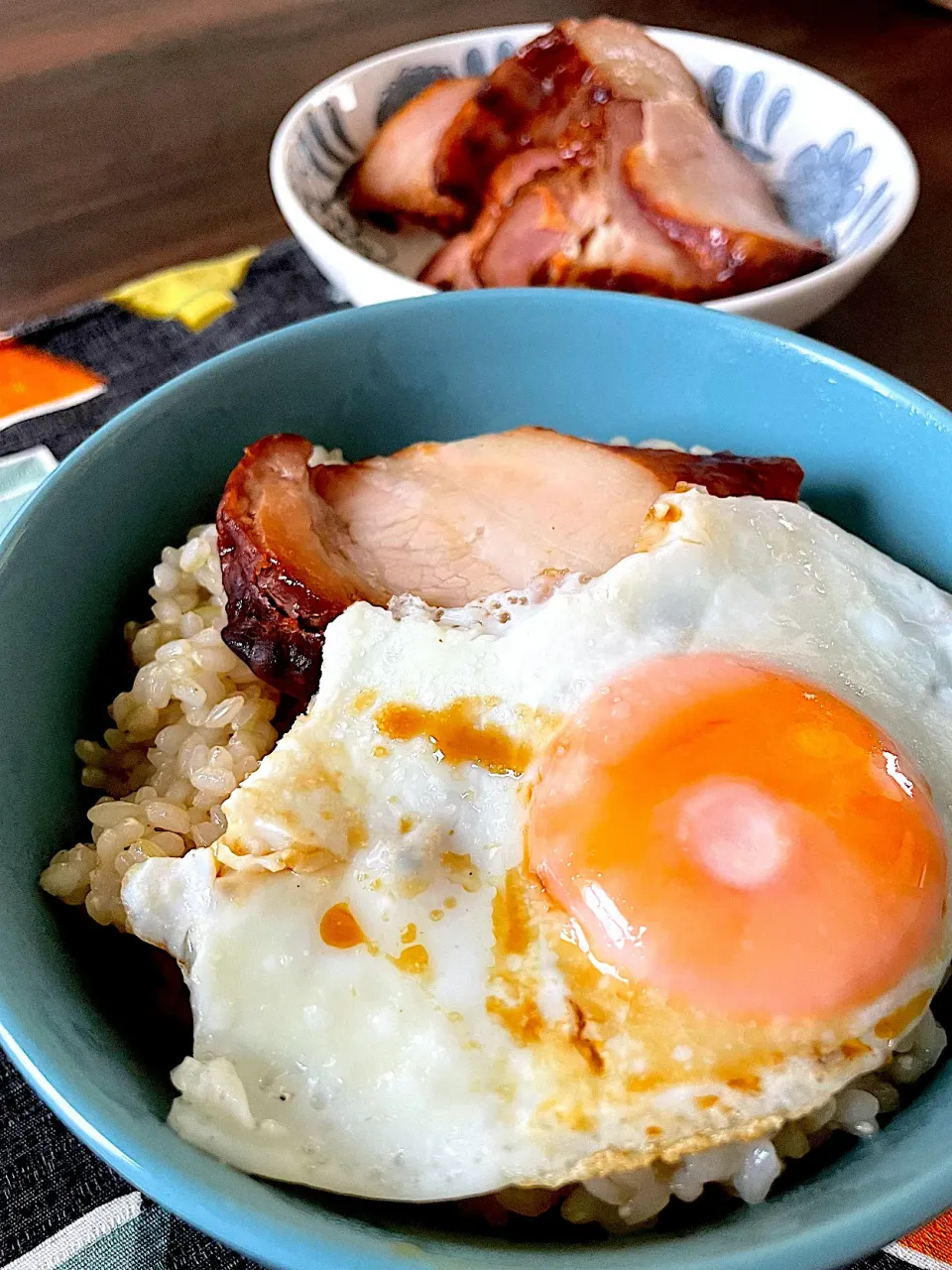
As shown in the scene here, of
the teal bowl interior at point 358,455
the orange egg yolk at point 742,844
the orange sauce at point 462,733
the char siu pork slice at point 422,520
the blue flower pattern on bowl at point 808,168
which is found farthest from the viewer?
the blue flower pattern on bowl at point 808,168

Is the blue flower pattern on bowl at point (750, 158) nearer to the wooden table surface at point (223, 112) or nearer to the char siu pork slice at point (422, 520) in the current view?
the wooden table surface at point (223, 112)

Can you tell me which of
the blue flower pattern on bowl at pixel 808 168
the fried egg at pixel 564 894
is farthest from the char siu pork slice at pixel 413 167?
the fried egg at pixel 564 894

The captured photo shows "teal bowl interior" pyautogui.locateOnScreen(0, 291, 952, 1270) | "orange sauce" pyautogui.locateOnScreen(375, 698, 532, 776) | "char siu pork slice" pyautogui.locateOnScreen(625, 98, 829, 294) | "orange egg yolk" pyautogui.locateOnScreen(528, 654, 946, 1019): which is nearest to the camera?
"teal bowl interior" pyautogui.locateOnScreen(0, 291, 952, 1270)

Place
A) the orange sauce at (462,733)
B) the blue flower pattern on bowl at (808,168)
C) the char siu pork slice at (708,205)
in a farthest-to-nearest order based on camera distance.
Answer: the blue flower pattern on bowl at (808,168), the char siu pork slice at (708,205), the orange sauce at (462,733)

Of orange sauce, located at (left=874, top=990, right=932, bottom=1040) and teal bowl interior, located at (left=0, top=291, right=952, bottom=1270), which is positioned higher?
teal bowl interior, located at (left=0, top=291, right=952, bottom=1270)

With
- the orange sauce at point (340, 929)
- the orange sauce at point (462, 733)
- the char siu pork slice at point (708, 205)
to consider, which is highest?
the orange sauce at point (462, 733)

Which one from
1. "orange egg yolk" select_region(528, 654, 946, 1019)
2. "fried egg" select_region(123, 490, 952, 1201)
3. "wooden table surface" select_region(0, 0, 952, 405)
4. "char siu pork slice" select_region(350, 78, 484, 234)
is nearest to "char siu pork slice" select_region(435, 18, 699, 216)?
"char siu pork slice" select_region(350, 78, 484, 234)

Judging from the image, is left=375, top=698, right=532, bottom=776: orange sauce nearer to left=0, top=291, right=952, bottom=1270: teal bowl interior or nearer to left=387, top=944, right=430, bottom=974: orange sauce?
left=387, top=944, right=430, bottom=974: orange sauce
